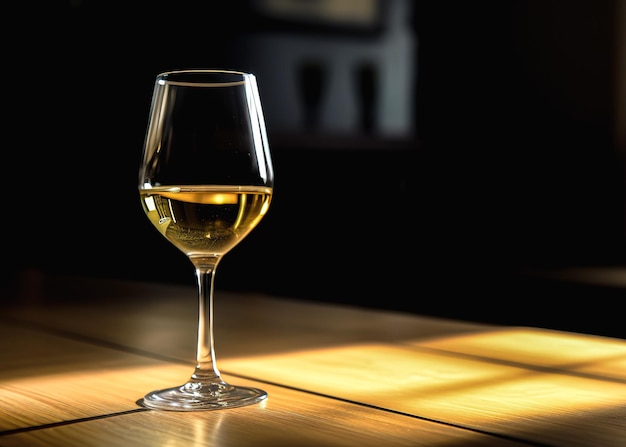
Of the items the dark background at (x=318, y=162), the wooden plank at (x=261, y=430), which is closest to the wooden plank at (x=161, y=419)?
the wooden plank at (x=261, y=430)

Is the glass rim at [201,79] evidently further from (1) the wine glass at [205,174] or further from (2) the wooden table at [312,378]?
(2) the wooden table at [312,378]

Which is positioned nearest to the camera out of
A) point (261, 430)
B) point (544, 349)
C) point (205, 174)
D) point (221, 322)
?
point (261, 430)

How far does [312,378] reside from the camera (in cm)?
78

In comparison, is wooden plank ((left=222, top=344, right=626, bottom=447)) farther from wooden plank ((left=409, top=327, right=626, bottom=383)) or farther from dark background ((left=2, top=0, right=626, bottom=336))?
dark background ((left=2, top=0, right=626, bottom=336))

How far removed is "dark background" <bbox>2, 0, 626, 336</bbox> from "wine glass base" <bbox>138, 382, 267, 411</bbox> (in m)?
2.71

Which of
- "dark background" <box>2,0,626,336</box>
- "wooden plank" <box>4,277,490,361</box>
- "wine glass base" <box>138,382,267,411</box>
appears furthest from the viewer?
"dark background" <box>2,0,626,336</box>

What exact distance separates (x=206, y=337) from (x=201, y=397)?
50mm

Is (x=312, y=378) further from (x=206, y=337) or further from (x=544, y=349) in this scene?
(x=544, y=349)

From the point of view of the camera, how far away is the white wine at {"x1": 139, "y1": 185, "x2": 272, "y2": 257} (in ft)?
2.29

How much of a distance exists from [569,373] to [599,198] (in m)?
2.87

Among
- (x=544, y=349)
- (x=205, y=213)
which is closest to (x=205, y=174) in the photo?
(x=205, y=213)

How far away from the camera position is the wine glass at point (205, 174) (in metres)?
0.70

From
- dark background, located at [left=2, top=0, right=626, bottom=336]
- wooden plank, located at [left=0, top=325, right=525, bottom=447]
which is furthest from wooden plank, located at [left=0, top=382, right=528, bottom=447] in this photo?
dark background, located at [left=2, top=0, right=626, bottom=336]

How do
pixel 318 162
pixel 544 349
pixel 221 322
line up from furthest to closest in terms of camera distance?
pixel 318 162, pixel 221 322, pixel 544 349
